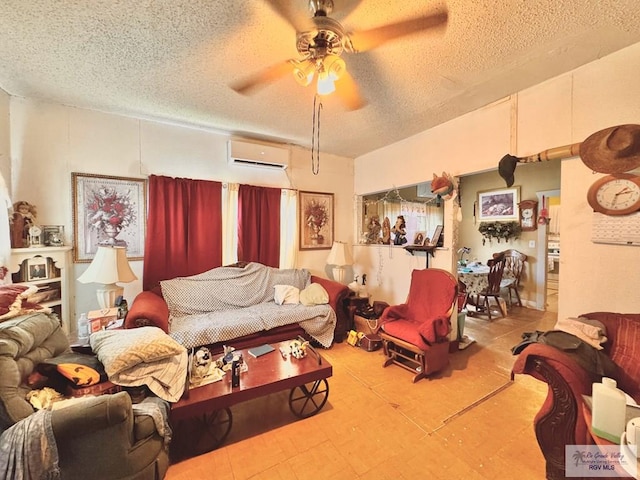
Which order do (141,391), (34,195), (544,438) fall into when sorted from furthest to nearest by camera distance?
(34,195) < (141,391) < (544,438)

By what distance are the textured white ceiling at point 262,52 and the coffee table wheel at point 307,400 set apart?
2416 mm

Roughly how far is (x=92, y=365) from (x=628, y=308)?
12.0 ft

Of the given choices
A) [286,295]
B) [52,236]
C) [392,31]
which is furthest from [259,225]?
[392,31]

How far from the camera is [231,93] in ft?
7.81

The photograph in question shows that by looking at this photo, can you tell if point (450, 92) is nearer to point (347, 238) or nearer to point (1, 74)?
point (347, 238)

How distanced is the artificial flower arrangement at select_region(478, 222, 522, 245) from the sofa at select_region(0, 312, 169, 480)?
18.1ft

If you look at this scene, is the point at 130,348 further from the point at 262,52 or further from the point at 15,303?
the point at 262,52

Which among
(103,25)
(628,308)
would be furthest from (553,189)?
(103,25)

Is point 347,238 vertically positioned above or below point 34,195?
below

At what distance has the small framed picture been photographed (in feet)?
7.62

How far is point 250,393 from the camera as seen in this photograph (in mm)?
1667

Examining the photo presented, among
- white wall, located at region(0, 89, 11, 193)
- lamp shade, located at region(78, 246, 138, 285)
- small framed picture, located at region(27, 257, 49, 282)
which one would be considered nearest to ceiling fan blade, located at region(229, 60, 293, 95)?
lamp shade, located at region(78, 246, 138, 285)

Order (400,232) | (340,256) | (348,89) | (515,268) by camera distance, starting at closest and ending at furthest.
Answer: (348,89) → (340,256) → (400,232) → (515,268)

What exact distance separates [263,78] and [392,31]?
92 cm
